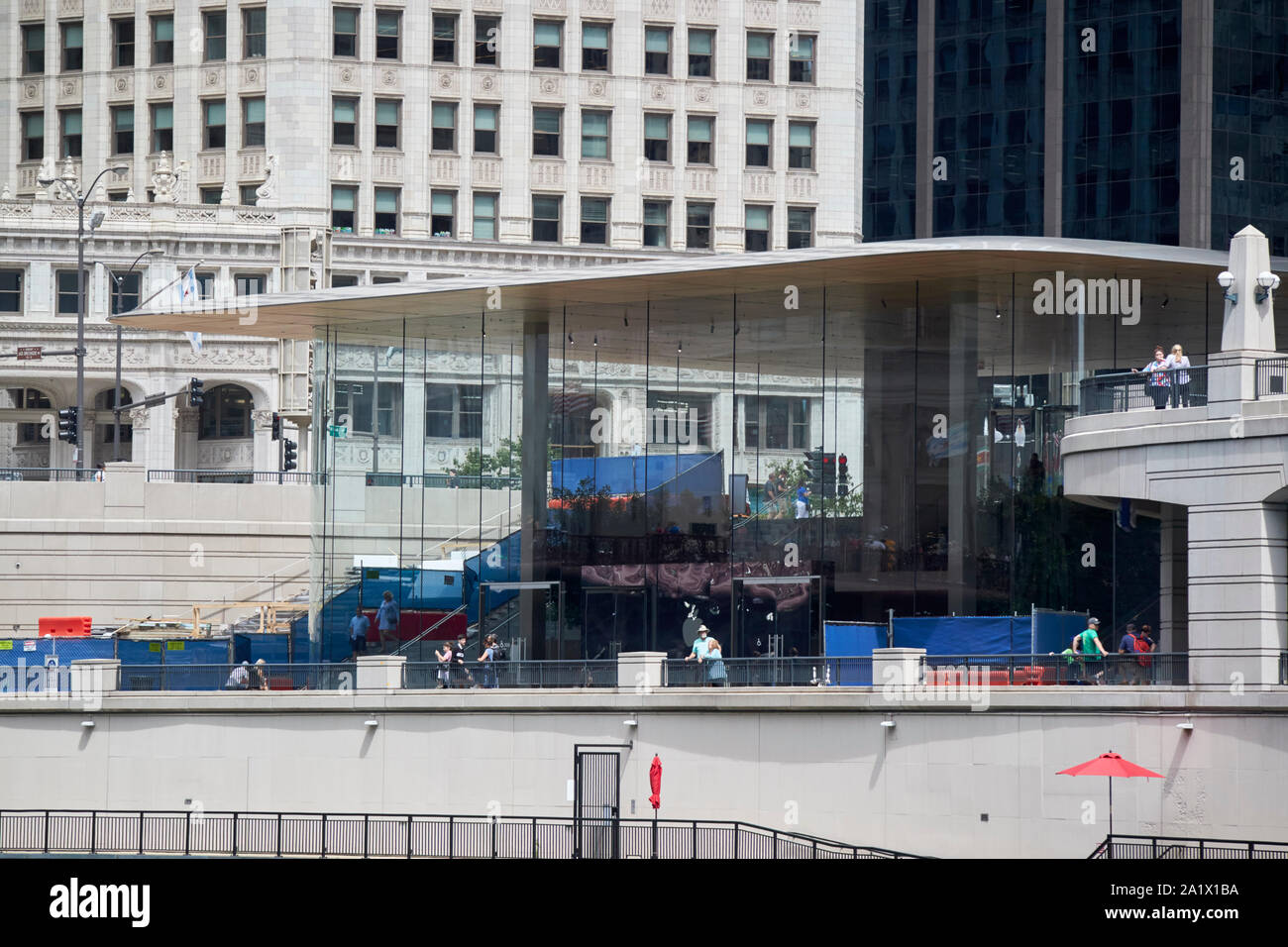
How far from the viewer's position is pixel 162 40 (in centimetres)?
8206

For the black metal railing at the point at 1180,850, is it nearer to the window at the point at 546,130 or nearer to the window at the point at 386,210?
the window at the point at 386,210

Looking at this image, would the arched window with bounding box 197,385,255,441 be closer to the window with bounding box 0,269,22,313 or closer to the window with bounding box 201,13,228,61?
the window with bounding box 0,269,22,313

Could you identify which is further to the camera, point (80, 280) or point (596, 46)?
point (596, 46)

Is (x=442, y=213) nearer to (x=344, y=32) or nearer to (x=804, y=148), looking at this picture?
(x=344, y=32)

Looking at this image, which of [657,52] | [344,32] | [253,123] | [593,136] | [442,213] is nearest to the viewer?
[442,213]

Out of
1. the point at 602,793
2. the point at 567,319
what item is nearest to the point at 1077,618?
the point at 602,793

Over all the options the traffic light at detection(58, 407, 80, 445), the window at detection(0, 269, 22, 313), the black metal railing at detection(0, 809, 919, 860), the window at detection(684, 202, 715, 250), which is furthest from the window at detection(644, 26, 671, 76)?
the black metal railing at detection(0, 809, 919, 860)

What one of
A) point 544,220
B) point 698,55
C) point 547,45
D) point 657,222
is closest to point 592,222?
point 544,220

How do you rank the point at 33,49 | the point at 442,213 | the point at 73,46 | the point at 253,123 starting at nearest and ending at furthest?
the point at 442,213
the point at 253,123
the point at 73,46
the point at 33,49

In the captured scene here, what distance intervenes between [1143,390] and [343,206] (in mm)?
47162

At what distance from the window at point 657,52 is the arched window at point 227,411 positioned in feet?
63.1

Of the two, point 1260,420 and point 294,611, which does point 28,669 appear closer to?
point 294,611
